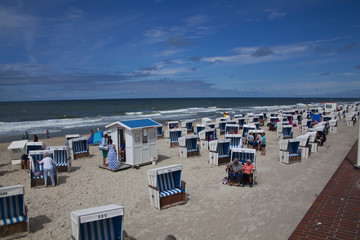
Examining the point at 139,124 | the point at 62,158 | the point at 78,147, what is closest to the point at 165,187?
the point at 139,124

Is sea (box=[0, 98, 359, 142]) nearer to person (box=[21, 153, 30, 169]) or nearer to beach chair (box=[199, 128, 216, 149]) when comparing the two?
person (box=[21, 153, 30, 169])

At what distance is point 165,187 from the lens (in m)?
7.19

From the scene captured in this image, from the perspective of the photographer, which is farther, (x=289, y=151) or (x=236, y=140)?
(x=236, y=140)

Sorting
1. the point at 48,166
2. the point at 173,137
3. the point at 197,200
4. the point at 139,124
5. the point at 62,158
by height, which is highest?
the point at 139,124

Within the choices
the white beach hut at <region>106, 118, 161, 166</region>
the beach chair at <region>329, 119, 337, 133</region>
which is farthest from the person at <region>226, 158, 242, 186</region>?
the beach chair at <region>329, 119, 337, 133</region>

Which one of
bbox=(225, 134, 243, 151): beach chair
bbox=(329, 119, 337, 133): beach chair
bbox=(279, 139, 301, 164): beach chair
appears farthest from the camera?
bbox=(329, 119, 337, 133): beach chair

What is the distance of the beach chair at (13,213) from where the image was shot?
5.54 metres

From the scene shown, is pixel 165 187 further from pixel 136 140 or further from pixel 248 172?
pixel 136 140

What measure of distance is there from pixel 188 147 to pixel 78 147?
5942mm

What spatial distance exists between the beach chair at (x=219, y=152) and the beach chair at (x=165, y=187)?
14.4ft

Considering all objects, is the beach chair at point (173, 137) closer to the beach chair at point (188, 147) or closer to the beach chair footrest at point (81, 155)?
the beach chair at point (188, 147)

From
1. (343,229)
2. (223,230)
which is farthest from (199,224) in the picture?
(343,229)

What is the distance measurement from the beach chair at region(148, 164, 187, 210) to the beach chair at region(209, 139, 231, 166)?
14.4ft

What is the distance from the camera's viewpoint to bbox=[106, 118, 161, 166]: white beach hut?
11094mm
